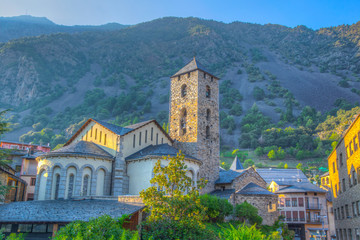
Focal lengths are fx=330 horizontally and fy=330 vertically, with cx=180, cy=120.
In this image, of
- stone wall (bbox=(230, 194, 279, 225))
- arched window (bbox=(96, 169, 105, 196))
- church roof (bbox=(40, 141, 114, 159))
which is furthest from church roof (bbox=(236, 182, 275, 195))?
church roof (bbox=(40, 141, 114, 159))

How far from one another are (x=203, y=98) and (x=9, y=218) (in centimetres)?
2526

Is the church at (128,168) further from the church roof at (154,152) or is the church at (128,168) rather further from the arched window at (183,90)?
the arched window at (183,90)

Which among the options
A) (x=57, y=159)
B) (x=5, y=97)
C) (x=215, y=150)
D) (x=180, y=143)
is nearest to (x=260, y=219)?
(x=215, y=150)

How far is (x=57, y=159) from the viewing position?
32.8 meters

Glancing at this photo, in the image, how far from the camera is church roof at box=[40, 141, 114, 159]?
32.6 meters

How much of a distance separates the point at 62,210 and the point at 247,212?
61.5 feet

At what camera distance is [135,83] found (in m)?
183

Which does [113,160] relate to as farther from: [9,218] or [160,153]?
[9,218]

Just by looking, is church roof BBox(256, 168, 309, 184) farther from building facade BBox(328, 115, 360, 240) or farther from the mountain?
the mountain

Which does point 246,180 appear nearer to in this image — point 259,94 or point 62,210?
point 62,210

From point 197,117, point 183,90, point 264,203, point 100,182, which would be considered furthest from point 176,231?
point 183,90

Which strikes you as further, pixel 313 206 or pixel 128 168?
pixel 313 206

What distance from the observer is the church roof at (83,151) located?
32562 millimetres

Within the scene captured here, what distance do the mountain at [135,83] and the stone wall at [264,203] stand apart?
87.2 meters
